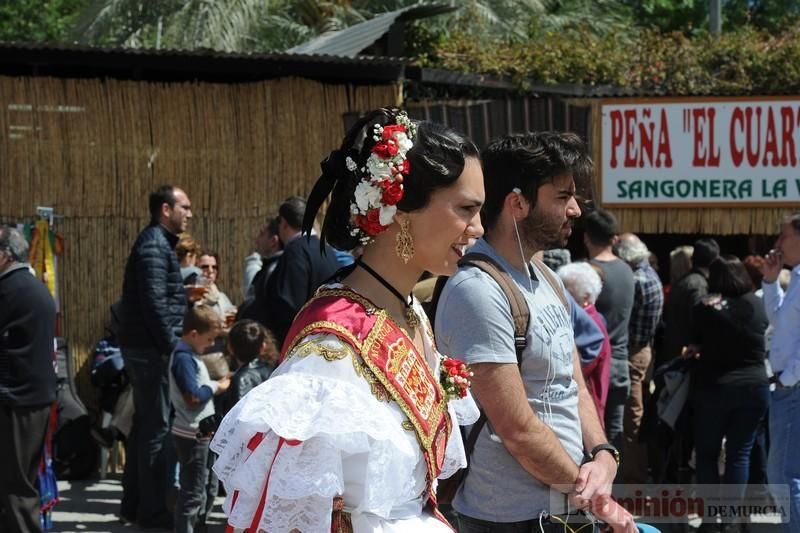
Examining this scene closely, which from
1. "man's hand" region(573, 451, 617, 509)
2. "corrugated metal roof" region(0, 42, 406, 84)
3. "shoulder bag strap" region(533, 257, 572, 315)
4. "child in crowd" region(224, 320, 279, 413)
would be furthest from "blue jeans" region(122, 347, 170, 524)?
"man's hand" region(573, 451, 617, 509)

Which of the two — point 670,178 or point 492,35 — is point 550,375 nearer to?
point 670,178

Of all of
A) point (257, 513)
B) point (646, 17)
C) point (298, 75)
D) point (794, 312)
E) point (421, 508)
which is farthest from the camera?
point (646, 17)

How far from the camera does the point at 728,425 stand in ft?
23.3

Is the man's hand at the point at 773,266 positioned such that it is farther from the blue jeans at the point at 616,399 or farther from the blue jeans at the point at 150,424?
the blue jeans at the point at 150,424

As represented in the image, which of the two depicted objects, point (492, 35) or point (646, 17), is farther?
point (646, 17)

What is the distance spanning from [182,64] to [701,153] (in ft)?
13.6

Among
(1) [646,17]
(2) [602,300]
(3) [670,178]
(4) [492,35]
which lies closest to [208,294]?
(2) [602,300]

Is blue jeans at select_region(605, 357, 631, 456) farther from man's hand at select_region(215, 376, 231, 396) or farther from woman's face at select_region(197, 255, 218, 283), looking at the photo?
woman's face at select_region(197, 255, 218, 283)

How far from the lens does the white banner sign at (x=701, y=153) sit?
9281 mm

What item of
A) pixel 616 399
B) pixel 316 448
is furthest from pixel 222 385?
pixel 316 448

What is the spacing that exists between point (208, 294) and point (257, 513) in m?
6.09

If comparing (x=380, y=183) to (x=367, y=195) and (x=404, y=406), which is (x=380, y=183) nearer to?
(x=367, y=195)

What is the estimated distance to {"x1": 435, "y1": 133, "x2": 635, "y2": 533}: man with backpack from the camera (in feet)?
10.2

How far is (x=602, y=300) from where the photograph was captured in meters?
7.11
